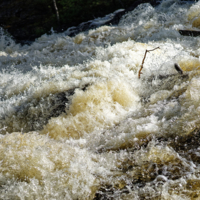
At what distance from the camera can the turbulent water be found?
211 cm

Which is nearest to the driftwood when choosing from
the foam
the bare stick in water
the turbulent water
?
the turbulent water

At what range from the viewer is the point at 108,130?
3.23 m

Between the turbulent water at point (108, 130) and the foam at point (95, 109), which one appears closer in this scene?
the turbulent water at point (108, 130)

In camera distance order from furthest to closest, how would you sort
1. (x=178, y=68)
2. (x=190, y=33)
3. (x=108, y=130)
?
1. (x=190, y=33)
2. (x=178, y=68)
3. (x=108, y=130)

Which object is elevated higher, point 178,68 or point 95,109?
point 178,68

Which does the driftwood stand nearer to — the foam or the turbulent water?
the turbulent water

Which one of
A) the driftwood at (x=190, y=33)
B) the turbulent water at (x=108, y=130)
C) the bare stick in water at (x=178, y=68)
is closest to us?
the turbulent water at (x=108, y=130)

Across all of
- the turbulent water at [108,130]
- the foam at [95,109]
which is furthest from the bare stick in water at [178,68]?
the foam at [95,109]

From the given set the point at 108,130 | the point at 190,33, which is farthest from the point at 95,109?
the point at 190,33

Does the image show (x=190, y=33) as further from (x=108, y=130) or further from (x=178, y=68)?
(x=108, y=130)

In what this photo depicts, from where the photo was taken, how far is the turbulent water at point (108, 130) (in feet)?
6.92

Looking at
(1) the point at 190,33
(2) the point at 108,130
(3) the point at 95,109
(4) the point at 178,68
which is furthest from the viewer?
(1) the point at 190,33

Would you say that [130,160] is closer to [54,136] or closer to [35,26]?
[54,136]

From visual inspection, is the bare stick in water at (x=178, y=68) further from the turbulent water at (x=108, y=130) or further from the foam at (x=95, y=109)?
the foam at (x=95, y=109)
